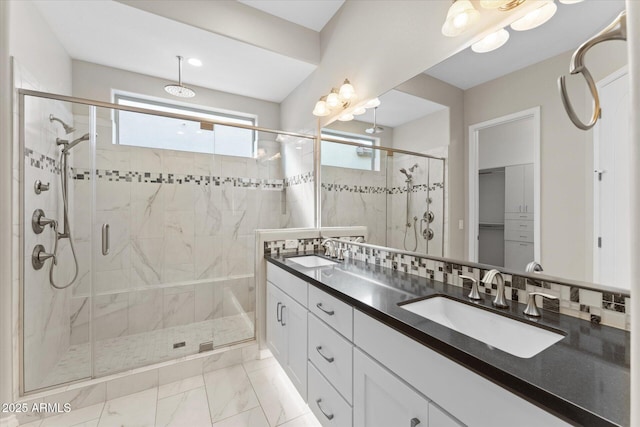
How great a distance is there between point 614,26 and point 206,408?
233 centimetres

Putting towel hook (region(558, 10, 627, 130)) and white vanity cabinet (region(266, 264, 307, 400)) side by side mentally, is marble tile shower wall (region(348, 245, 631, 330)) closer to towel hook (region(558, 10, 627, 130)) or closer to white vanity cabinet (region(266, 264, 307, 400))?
towel hook (region(558, 10, 627, 130))

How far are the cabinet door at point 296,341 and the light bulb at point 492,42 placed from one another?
1556 mm

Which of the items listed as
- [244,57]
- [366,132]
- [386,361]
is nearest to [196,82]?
[244,57]

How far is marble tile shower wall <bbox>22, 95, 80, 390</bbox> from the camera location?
5.37 ft

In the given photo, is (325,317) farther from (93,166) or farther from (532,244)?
(93,166)

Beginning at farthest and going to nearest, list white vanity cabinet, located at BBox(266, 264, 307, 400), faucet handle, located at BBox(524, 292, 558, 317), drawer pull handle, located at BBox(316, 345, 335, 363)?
1. white vanity cabinet, located at BBox(266, 264, 307, 400)
2. drawer pull handle, located at BBox(316, 345, 335, 363)
3. faucet handle, located at BBox(524, 292, 558, 317)

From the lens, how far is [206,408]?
165cm

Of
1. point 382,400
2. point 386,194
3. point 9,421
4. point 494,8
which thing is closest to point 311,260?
point 386,194

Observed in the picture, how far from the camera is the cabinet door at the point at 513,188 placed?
3.43 feet

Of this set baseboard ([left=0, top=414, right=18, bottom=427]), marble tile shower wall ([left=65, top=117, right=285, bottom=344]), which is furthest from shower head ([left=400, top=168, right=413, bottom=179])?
baseboard ([left=0, top=414, right=18, bottom=427])

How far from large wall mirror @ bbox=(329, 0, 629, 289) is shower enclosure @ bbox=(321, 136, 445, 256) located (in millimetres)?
86

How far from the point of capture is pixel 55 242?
1.87 m

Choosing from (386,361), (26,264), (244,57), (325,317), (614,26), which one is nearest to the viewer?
(614,26)

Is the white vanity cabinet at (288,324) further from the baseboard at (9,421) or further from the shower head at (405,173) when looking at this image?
the baseboard at (9,421)
